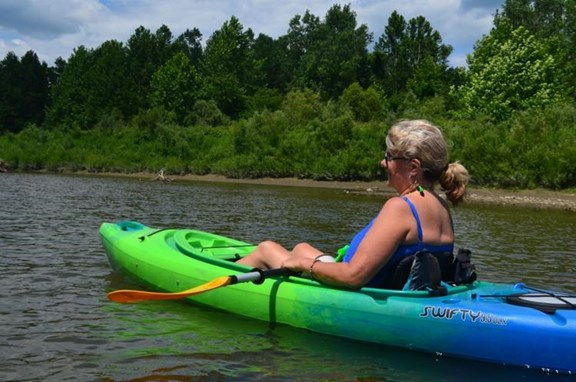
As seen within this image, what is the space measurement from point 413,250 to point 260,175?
35.8 meters

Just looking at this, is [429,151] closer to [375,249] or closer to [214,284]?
[375,249]

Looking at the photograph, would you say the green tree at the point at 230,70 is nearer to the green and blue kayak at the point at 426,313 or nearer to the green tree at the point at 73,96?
the green tree at the point at 73,96

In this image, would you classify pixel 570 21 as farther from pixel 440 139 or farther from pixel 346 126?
pixel 440 139

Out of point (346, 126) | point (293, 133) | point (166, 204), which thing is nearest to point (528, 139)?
point (346, 126)

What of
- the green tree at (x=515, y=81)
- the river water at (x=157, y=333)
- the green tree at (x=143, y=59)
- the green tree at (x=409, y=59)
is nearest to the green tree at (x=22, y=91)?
the green tree at (x=143, y=59)

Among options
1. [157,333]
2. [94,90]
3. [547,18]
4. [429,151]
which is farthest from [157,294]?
[94,90]

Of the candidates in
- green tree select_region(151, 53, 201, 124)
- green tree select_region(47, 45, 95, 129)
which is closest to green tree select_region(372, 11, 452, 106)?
green tree select_region(151, 53, 201, 124)

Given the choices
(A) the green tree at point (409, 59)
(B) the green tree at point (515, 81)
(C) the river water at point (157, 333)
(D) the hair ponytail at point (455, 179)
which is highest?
(A) the green tree at point (409, 59)

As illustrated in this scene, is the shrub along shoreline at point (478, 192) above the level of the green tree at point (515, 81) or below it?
below

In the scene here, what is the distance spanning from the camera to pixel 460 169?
187 inches

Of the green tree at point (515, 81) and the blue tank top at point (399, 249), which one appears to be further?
the green tree at point (515, 81)

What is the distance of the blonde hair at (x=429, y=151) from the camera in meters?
4.57

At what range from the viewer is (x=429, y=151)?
4.58m

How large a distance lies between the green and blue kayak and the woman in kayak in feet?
1.10
